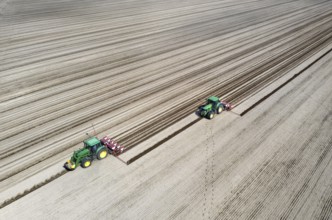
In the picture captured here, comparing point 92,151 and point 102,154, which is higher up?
point 92,151

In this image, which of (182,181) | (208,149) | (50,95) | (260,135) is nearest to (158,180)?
(182,181)

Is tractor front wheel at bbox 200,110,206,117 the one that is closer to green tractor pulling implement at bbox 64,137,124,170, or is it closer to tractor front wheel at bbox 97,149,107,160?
green tractor pulling implement at bbox 64,137,124,170

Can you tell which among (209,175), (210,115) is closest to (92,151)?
(209,175)

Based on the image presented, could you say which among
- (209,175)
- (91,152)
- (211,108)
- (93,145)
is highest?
(93,145)

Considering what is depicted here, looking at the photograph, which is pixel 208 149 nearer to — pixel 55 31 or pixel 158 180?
pixel 158 180

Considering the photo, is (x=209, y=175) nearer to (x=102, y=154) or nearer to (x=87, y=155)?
(x=102, y=154)

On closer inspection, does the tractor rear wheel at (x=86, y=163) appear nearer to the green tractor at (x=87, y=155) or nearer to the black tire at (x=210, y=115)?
the green tractor at (x=87, y=155)
